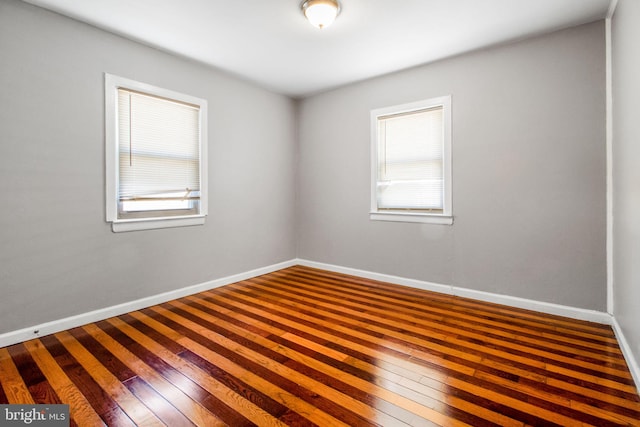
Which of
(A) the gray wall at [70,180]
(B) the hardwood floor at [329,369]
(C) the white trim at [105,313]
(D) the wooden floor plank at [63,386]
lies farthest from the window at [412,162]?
(D) the wooden floor plank at [63,386]

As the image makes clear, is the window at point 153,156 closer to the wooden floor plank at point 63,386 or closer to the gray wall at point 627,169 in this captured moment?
the wooden floor plank at point 63,386

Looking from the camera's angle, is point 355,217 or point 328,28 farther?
point 355,217

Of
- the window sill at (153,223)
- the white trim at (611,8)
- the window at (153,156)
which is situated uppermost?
the white trim at (611,8)

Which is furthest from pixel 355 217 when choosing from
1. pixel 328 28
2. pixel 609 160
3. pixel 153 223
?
pixel 609 160

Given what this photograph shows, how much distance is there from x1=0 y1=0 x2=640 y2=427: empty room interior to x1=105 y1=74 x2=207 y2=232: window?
0.08 ft

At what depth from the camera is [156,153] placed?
339 cm

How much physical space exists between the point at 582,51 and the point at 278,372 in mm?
3866

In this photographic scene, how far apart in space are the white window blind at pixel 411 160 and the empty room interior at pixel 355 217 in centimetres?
3

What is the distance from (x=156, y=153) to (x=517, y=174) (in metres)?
3.90

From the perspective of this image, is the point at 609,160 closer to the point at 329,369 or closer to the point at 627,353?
the point at 627,353

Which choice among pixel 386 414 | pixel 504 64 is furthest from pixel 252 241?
pixel 504 64

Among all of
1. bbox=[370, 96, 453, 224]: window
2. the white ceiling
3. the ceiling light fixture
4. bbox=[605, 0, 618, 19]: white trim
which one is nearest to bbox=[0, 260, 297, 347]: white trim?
bbox=[370, 96, 453, 224]: window

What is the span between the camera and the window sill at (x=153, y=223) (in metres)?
3.07

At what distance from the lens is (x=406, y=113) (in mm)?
3982
